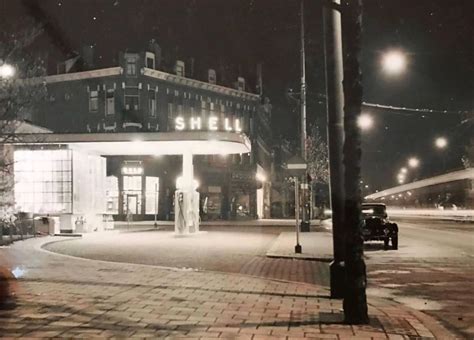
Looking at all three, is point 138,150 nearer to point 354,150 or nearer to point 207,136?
point 207,136

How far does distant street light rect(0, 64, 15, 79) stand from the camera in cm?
1869

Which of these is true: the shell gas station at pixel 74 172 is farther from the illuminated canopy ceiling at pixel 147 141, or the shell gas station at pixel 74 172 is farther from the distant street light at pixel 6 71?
the distant street light at pixel 6 71

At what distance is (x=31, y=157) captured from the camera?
82.2 feet

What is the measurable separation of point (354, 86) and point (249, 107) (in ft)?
170

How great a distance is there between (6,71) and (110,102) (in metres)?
29.1

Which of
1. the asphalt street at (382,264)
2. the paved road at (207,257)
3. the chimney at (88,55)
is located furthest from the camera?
the chimney at (88,55)

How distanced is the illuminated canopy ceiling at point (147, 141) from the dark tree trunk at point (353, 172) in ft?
52.2

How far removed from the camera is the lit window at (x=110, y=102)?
47500 millimetres

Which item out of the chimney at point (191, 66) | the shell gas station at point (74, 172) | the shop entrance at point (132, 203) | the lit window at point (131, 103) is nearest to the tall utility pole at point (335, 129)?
the shell gas station at point (74, 172)

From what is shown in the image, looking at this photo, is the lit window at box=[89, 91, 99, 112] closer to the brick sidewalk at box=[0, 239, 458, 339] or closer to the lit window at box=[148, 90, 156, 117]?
the lit window at box=[148, 90, 156, 117]

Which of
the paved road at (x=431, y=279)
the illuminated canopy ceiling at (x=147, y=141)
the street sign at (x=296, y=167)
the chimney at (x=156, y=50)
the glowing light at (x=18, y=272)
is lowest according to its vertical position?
the paved road at (x=431, y=279)

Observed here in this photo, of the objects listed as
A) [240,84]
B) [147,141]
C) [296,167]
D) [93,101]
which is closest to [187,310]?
[296,167]

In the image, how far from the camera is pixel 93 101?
48188 millimetres

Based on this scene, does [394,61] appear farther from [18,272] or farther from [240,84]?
[240,84]
